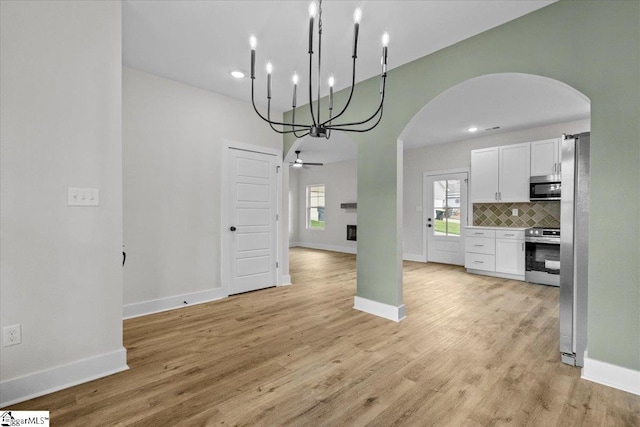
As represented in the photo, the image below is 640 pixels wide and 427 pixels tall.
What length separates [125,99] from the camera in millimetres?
3178

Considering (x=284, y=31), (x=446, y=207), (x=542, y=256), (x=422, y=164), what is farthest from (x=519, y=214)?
(x=284, y=31)

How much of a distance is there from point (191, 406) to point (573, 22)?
146 inches

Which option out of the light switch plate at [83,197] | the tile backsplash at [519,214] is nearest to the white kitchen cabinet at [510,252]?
the tile backsplash at [519,214]

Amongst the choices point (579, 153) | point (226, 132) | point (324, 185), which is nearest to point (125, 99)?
point (226, 132)

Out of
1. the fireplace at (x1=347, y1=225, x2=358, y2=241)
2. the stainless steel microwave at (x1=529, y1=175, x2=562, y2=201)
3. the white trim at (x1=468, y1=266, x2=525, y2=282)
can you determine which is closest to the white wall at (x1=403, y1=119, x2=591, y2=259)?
the stainless steel microwave at (x1=529, y1=175, x2=562, y2=201)

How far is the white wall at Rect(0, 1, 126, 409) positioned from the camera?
179 cm

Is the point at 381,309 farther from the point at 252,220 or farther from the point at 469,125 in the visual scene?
the point at 469,125

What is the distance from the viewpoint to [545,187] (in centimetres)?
490

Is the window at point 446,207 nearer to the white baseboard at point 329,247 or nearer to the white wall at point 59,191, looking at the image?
the white baseboard at point 329,247

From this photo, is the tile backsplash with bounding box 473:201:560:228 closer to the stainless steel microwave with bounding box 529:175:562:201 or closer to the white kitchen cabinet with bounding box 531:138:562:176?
the stainless steel microwave with bounding box 529:175:562:201

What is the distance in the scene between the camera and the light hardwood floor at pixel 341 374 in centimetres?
168

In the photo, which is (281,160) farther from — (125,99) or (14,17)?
(14,17)

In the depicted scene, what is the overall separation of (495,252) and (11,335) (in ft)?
20.5

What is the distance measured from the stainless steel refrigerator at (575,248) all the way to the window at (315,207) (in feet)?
24.3
